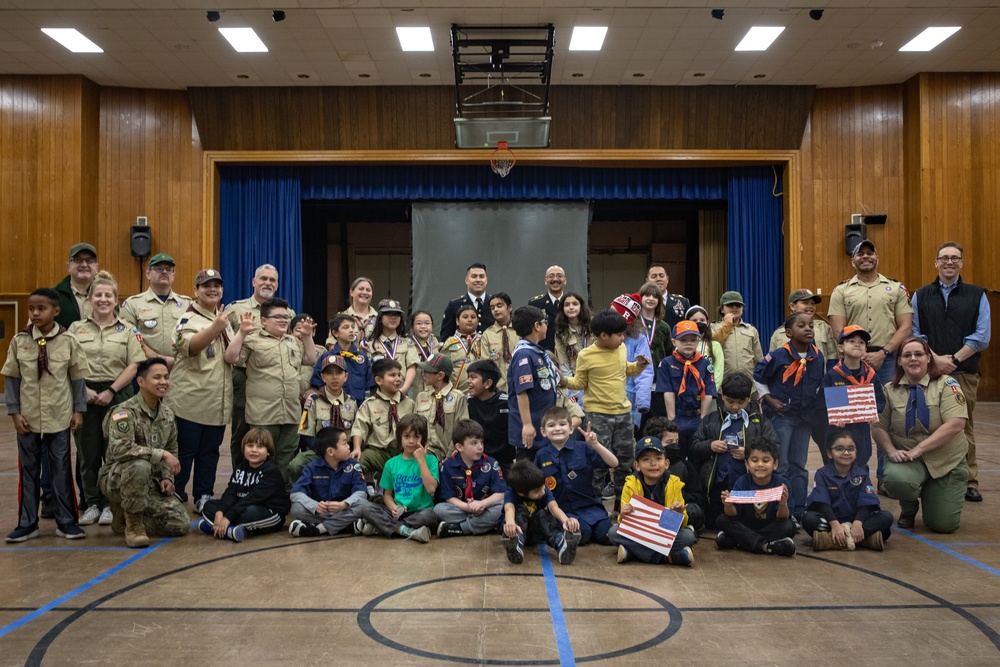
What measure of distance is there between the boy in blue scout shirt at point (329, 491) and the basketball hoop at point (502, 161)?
8.43 meters

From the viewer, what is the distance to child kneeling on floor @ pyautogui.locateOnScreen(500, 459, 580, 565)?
4.15 meters

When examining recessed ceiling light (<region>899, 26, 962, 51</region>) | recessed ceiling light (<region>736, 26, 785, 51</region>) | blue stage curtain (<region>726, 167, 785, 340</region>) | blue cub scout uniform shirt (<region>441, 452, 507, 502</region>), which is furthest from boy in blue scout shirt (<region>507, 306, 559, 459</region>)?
blue stage curtain (<region>726, 167, 785, 340</region>)

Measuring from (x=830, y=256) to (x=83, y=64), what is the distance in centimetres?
1149

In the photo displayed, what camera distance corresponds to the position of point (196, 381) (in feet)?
17.2

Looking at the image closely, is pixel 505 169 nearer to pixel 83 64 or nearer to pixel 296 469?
pixel 83 64

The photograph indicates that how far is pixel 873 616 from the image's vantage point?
324cm

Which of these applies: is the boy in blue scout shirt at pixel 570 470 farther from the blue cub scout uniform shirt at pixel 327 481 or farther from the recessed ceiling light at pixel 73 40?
the recessed ceiling light at pixel 73 40

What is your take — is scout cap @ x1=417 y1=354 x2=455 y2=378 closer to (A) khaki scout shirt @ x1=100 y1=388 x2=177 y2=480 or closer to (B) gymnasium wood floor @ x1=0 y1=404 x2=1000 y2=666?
(B) gymnasium wood floor @ x1=0 y1=404 x2=1000 y2=666

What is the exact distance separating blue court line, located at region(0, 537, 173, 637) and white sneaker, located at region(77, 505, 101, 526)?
0.77 meters

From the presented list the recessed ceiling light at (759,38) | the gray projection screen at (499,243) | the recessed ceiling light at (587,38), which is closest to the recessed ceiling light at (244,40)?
the gray projection screen at (499,243)

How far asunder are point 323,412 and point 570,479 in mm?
1829

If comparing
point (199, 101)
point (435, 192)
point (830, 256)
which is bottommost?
point (830, 256)

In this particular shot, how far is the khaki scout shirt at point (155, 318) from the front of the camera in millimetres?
5520

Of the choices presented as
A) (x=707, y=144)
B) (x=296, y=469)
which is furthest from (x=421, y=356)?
(x=707, y=144)
